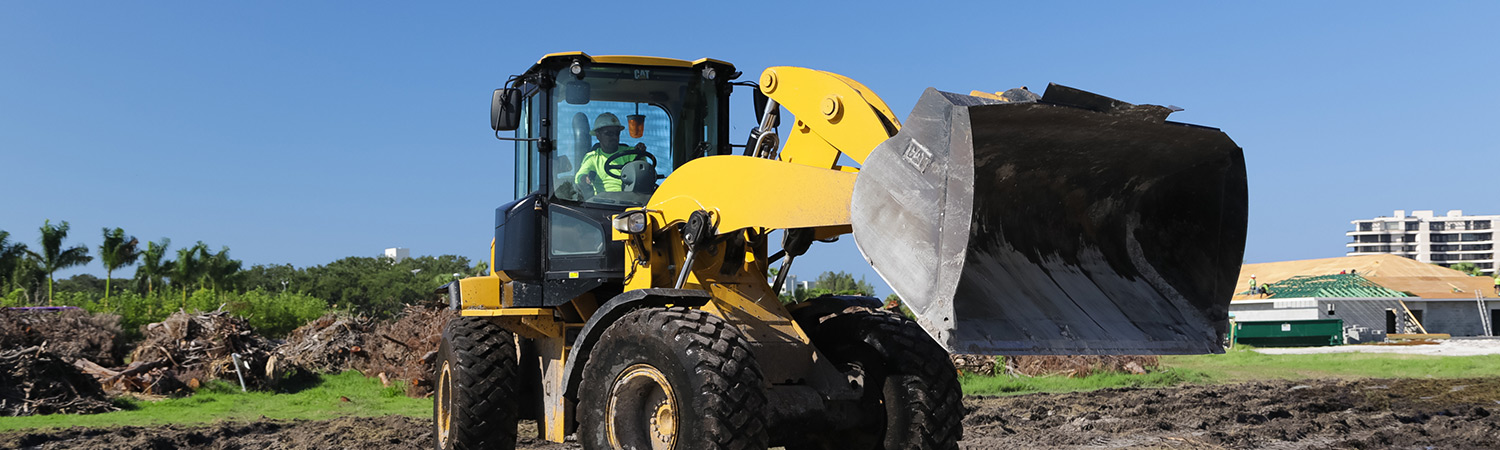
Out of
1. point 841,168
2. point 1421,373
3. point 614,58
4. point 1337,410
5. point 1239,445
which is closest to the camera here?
point 841,168

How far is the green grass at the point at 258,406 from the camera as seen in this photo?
14438 millimetres

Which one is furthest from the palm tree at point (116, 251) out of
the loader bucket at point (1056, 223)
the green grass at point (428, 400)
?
the loader bucket at point (1056, 223)

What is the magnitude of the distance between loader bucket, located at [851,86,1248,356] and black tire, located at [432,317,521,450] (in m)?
3.36

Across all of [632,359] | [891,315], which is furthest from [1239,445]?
[632,359]

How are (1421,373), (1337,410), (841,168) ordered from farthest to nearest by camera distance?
(1421,373) → (1337,410) → (841,168)

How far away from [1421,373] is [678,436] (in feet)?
71.1

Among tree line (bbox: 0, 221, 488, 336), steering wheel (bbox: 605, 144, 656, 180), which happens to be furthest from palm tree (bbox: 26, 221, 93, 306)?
steering wheel (bbox: 605, 144, 656, 180)

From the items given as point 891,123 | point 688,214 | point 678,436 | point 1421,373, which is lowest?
point 1421,373

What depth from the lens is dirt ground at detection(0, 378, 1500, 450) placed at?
11.4 metres

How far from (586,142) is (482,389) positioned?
5.90 ft

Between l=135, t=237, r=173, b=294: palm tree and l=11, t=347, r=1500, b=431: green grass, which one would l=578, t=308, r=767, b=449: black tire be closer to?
l=11, t=347, r=1500, b=431: green grass

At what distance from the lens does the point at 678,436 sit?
5824mm

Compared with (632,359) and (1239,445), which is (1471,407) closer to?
(1239,445)

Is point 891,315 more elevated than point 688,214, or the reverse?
point 688,214
